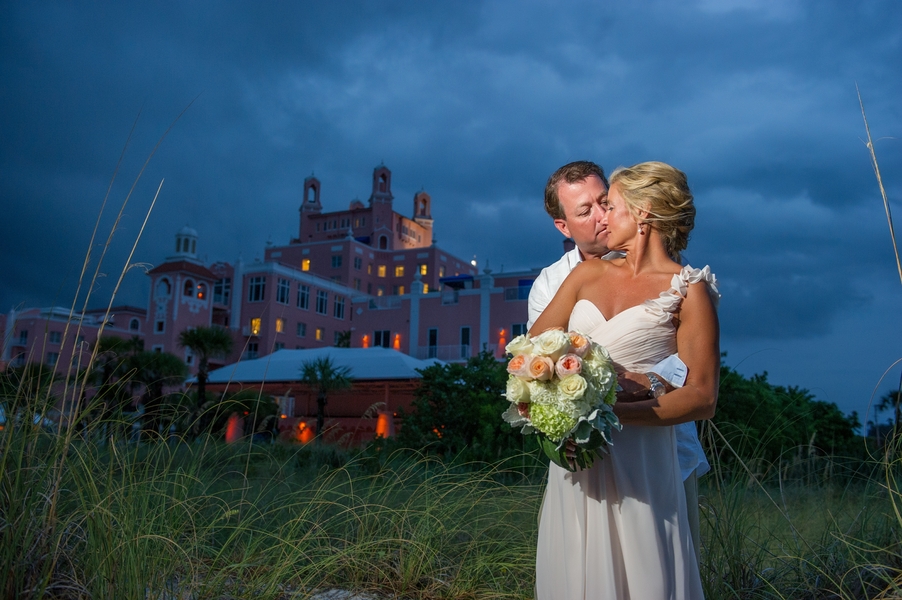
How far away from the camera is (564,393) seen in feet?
6.22

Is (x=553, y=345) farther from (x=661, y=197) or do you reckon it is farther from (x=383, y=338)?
(x=383, y=338)

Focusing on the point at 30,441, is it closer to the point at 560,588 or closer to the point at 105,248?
the point at 105,248

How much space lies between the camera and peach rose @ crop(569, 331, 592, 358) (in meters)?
1.99

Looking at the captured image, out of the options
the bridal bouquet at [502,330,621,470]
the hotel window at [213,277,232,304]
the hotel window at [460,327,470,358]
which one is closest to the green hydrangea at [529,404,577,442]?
the bridal bouquet at [502,330,621,470]

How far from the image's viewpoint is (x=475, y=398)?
10453 millimetres

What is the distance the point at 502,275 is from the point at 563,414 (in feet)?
138

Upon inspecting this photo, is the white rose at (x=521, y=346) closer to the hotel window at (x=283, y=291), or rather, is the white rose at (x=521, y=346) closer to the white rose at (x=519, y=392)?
the white rose at (x=519, y=392)

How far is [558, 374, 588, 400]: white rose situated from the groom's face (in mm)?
1390

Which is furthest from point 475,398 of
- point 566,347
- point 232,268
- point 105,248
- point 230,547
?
point 232,268

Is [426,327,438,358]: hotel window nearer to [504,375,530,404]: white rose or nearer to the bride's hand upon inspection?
A: the bride's hand

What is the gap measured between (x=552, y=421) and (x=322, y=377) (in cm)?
1929

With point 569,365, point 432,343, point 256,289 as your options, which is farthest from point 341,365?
point 256,289

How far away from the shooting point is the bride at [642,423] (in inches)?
85.4

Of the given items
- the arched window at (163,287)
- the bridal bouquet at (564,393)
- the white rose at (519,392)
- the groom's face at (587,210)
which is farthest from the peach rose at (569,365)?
the arched window at (163,287)
